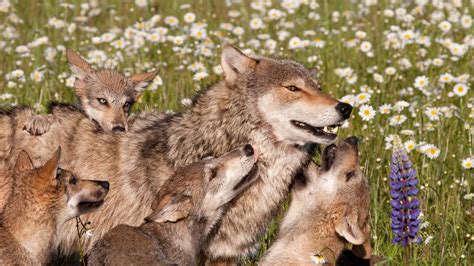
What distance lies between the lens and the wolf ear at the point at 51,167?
671cm

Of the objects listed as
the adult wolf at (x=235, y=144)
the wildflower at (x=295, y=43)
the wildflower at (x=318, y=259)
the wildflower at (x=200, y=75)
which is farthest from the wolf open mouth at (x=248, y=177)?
the wildflower at (x=295, y=43)

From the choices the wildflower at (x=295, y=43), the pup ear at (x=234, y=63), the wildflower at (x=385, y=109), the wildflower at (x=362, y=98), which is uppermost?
the pup ear at (x=234, y=63)

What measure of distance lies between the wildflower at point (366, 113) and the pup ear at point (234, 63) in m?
1.89

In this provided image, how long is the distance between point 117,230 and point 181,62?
4802 mm

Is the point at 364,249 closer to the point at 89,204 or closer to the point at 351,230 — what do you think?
the point at 351,230

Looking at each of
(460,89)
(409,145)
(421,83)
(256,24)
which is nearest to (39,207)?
(409,145)

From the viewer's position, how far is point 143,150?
25.5ft

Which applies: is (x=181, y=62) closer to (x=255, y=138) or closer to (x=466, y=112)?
(x=466, y=112)

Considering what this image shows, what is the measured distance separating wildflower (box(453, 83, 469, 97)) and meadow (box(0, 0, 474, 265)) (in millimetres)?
20

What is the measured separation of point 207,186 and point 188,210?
283 mm

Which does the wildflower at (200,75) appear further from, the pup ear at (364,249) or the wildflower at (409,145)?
the pup ear at (364,249)

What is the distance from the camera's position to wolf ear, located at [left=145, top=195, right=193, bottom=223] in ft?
23.0

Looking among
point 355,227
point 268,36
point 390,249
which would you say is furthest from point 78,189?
point 268,36

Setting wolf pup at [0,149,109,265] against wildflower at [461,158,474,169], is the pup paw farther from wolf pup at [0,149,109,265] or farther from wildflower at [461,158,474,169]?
wildflower at [461,158,474,169]
